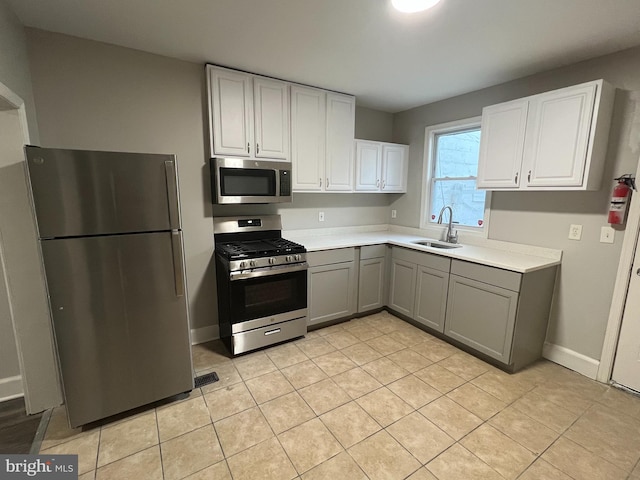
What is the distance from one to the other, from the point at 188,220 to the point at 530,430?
295 cm

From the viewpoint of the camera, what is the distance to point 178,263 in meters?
1.90

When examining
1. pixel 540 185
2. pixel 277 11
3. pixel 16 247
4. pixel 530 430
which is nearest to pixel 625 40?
pixel 540 185

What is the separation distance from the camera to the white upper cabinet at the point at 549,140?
2098mm

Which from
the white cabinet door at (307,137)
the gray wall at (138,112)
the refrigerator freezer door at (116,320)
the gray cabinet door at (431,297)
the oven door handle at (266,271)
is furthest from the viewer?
the white cabinet door at (307,137)

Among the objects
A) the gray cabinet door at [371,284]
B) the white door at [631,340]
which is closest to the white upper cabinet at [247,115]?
the gray cabinet door at [371,284]

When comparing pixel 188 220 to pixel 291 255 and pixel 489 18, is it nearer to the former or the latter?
pixel 291 255

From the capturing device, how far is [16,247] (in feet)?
6.12

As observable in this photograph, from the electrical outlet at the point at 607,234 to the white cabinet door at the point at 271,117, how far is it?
2.72m

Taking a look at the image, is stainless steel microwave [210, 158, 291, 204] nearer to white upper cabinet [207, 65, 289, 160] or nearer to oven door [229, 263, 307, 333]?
white upper cabinet [207, 65, 289, 160]

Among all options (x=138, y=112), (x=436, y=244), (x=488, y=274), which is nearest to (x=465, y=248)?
(x=436, y=244)

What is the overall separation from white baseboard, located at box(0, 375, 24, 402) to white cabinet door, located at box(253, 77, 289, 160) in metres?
2.50

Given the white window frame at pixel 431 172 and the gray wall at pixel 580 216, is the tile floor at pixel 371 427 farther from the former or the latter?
the white window frame at pixel 431 172

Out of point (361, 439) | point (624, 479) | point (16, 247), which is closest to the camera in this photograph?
point (624, 479)

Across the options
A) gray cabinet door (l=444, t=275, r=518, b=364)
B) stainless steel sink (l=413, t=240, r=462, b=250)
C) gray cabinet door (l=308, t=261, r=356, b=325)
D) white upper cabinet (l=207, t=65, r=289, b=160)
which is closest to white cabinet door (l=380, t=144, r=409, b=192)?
stainless steel sink (l=413, t=240, r=462, b=250)
